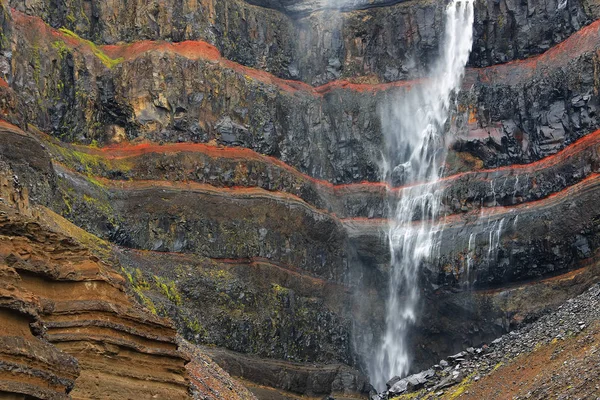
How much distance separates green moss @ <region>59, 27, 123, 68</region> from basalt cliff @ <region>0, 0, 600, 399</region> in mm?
431

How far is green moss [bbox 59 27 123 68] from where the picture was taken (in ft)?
188

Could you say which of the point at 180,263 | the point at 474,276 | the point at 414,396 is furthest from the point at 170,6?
the point at 414,396

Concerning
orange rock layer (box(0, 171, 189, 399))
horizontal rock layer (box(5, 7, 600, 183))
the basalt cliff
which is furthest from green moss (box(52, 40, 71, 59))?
orange rock layer (box(0, 171, 189, 399))

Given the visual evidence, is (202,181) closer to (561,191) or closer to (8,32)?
(8,32)

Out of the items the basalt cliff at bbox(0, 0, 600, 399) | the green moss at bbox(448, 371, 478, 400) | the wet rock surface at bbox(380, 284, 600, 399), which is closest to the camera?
the green moss at bbox(448, 371, 478, 400)

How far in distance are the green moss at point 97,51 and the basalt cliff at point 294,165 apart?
431 millimetres

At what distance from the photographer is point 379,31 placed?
67.1 metres

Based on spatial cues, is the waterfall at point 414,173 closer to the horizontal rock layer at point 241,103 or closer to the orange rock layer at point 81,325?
the horizontal rock layer at point 241,103

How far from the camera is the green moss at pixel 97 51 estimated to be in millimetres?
57219

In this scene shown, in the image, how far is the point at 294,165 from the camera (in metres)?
60.1

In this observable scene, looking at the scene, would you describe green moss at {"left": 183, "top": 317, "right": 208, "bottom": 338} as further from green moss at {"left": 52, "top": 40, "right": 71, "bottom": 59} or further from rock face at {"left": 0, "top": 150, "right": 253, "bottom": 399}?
rock face at {"left": 0, "top": 150, "right": 253, "bottom": 399}

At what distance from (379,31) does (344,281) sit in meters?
22.4

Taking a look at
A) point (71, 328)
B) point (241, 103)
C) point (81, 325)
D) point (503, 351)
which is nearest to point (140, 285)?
point (503, 351)

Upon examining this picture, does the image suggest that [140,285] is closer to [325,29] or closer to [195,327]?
[195,327]
